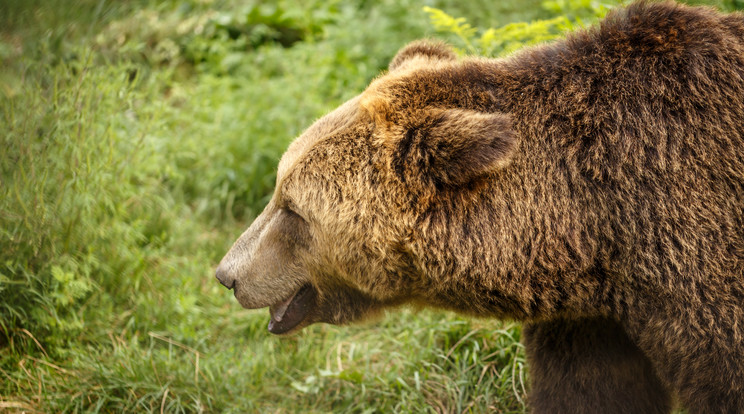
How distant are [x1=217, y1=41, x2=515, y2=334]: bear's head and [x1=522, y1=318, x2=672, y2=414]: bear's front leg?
0.72 meters

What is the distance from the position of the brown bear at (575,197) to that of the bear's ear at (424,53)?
362 mm

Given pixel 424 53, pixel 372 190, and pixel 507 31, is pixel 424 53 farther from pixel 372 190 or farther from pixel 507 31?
pixel 507 31

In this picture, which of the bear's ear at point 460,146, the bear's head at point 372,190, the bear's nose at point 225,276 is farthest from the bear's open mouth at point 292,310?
the bear's ear at point 460,146

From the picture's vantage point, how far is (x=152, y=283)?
15.9 feet

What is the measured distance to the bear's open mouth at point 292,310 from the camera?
3391 millimetres

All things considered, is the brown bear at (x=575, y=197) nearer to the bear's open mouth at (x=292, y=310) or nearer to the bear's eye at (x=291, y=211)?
the bear's eye at (x=291, y=211)

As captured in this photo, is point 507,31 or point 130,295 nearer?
point 130,295

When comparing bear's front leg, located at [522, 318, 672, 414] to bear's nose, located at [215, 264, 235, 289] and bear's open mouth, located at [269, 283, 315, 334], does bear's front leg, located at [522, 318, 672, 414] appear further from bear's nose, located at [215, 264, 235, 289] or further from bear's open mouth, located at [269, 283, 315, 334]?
bear's nose, located at [215, 264, 235, 289]

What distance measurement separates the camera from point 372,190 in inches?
112

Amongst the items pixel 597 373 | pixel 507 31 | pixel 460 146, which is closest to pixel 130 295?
pixel 460 146

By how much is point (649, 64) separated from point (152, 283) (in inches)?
144

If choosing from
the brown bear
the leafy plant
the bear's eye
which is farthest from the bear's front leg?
the leafy plant

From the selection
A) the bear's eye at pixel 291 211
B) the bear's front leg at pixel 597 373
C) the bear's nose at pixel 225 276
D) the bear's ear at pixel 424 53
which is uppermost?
the bear's ear at pixel 424 53

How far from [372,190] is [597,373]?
144 cm
